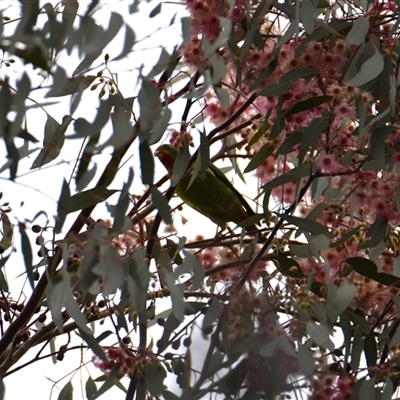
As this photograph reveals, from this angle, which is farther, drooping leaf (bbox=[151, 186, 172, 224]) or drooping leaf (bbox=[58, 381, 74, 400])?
drooping leaf (bbox=[58, 381, 74, 400])

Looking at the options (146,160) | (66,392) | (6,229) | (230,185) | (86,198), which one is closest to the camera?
(146,160)

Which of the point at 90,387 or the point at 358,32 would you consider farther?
the point at 90,387

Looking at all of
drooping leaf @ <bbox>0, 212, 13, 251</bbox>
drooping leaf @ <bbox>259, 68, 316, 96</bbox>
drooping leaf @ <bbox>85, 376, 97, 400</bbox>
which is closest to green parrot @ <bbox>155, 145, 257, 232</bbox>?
drooping leaf @ <bbox>85, 376, 97, 400</bbox>

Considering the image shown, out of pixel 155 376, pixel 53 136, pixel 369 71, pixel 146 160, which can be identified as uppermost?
pixel 53 136

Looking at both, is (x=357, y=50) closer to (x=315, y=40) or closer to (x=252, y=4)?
(x=315, y=40)

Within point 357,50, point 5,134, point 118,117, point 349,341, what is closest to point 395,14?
point 357,50

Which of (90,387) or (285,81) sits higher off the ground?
(285,81)

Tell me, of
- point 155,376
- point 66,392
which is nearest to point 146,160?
point 155,376

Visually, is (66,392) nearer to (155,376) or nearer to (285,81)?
(155,376)

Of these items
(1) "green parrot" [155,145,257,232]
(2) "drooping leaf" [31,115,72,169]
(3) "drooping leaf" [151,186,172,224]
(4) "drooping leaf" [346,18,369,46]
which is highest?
(1) "green parrot" [155,145,257,232]

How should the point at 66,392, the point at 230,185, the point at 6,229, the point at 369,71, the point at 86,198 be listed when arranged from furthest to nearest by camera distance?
1. the point at 230,185
2. the point at 66,392
3. the point at 6,229
4. the point at 86,198
5. the point at 369,71

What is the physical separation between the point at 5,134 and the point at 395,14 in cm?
86

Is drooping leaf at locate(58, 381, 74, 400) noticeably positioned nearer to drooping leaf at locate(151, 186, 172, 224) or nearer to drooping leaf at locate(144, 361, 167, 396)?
drooping leaf at locate(144, 361, 167, 396)

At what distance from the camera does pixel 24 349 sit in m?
1.76
